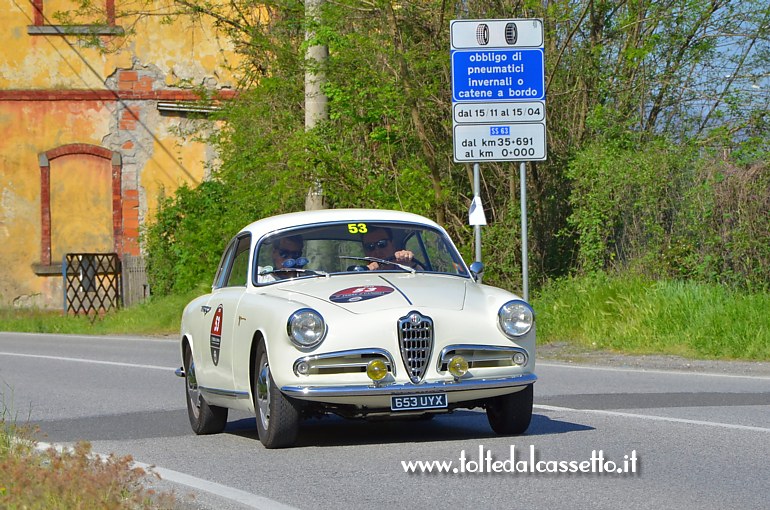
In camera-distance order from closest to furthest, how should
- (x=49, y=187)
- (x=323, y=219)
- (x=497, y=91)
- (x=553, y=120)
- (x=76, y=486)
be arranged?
(x=76, y=486) → (x=323, y=219) → (x=497, y=91) → (x=553, y=120) → (x=49, y=187)

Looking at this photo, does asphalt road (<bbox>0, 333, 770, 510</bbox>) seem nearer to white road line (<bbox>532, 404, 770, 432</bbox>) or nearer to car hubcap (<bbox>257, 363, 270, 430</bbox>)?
white road line (<bbox>532, 404, 770, 432</bbox>)

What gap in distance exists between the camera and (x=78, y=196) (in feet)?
122

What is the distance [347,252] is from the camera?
10266 mm

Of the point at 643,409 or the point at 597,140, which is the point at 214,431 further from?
the point at 597,140

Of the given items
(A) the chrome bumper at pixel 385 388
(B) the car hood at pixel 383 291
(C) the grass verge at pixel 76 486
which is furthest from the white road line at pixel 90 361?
(C) the grass verge at pixel 76 486

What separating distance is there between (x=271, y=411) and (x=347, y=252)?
1702 mm

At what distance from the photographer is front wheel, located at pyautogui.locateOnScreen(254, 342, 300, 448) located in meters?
8.89

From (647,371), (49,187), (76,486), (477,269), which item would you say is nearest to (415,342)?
(477,269)

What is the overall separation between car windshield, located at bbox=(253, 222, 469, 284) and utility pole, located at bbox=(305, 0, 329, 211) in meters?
12.7

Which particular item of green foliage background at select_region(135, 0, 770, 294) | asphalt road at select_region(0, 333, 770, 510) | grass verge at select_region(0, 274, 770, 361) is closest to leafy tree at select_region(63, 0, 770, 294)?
green foliage background at select_region(135, 0, 770, 294)

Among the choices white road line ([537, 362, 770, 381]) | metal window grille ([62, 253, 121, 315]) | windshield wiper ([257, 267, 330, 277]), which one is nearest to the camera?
windshield wiper ([257, 267, 330, 277])

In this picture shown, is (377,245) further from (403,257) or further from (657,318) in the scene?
(657,318)

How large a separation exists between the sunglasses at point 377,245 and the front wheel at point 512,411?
1584 mm

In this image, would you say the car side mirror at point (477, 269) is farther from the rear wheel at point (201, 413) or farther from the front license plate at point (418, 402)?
the rear wheel at point (201, 413)
